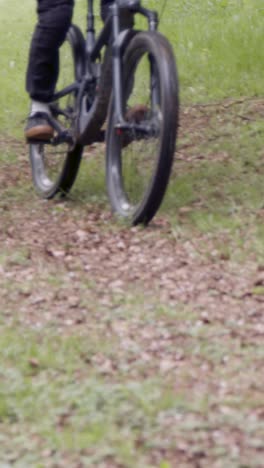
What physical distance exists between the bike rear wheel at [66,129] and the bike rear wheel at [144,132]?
457 mm

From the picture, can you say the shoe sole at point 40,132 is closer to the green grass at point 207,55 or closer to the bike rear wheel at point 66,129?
the bike rear wheel at point 66,129

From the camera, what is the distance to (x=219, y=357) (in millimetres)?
3334

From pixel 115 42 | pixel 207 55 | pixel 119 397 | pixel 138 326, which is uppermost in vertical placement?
pixel 115 42

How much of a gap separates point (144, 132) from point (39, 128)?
0.94 m

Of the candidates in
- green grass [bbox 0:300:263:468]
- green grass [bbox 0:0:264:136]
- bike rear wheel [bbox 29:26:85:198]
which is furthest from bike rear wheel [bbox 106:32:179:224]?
green grass [bbox 0:0:264:136]

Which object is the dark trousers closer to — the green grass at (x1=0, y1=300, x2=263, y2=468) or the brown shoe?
the brown shoe

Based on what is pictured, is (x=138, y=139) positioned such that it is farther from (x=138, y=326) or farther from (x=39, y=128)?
(x=138, y=326)

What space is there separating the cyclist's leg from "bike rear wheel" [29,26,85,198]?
104 millimetres

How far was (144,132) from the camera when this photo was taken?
15.6 feet

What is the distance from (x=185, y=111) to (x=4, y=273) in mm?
3723

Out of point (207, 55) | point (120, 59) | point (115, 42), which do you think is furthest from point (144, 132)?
point (207, 55)

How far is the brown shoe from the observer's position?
554 centimetres

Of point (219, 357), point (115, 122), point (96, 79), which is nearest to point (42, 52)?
point (96, 79)

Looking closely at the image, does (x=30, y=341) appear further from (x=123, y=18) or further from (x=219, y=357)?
(x=123, y=18)
